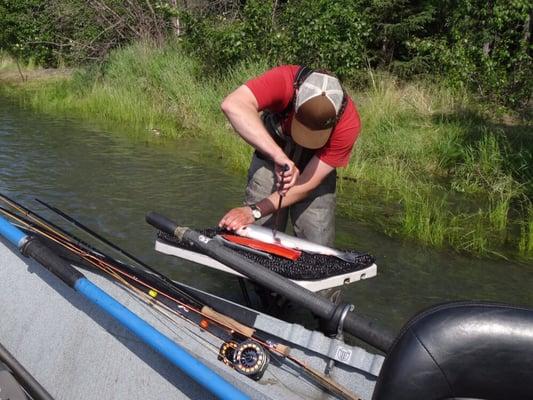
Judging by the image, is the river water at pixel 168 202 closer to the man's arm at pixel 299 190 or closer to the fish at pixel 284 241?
the fish at pixel 284 241

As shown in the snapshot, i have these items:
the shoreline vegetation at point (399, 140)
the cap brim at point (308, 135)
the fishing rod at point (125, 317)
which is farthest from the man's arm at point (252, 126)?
the shoreline vegetation at point (399, 140)

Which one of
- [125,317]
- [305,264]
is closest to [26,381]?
[125,317]

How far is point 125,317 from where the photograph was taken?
3.29m

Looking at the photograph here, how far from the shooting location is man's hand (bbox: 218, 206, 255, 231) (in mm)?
4355

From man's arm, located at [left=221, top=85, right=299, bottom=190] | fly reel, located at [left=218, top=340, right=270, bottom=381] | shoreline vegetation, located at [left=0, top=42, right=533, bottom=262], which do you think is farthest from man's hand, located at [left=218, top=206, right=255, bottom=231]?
shoreline vegetation, located at [left=0, top=42, right=533, bottom=262]

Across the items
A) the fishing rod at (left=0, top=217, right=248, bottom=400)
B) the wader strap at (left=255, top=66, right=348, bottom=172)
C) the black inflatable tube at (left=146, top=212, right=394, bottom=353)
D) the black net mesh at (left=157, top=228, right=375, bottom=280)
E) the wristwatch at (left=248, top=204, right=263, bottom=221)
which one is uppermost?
the wader strap at (left=255, top=66, right=348, bottom=172)

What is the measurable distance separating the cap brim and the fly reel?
133 cm

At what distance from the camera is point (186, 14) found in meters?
15.3

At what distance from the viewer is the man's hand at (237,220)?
4355mm

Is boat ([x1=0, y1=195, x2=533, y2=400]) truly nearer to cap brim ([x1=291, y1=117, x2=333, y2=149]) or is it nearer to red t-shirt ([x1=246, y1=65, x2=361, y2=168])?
cap brim ([x1=291, y1=117, x2=333, y2=149])

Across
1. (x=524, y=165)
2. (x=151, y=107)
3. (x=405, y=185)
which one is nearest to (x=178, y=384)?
(x=405, y=185)

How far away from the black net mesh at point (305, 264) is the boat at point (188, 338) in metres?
0.12

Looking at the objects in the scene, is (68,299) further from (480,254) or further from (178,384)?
(480,254)

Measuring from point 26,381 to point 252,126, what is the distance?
6.33 feet
